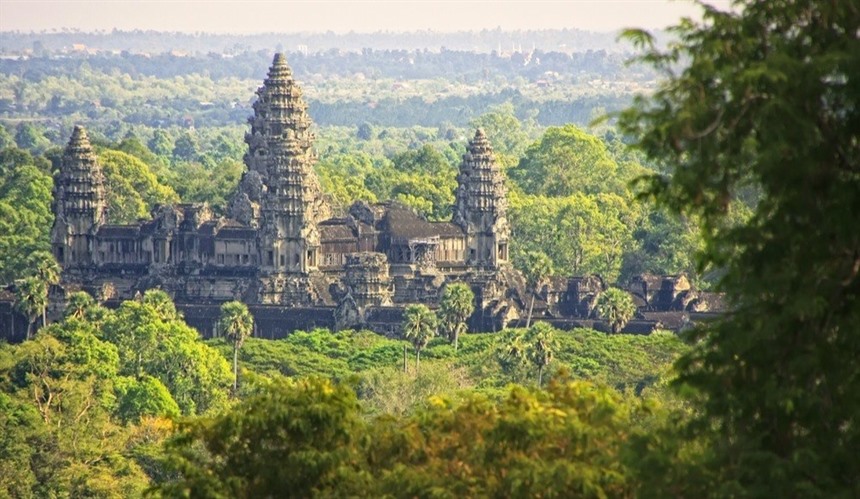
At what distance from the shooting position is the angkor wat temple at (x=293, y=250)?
111 m

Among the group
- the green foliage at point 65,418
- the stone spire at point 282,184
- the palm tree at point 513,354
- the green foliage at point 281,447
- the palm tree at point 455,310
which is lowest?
the palm tree at point 455,310

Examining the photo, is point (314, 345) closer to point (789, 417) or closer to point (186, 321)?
point (186, 321)

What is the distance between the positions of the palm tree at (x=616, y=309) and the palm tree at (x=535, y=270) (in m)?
6.80

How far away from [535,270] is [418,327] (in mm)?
18388

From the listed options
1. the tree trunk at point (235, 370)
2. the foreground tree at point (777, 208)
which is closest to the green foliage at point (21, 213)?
the tree trunk at point (235, 370)

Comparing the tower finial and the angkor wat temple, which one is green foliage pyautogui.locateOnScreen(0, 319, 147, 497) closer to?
the angkor wat temple

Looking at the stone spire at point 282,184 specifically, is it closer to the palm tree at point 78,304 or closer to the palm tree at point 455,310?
the palm tree at point 78,304

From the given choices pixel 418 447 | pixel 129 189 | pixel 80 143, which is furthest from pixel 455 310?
pixel 418 447

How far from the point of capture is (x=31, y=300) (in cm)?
10856

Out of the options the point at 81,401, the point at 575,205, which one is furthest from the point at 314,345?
the point at 575,205

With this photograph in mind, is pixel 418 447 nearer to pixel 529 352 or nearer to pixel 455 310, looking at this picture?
pixel 529 352

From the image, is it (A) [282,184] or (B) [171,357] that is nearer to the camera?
(B) [171,357]

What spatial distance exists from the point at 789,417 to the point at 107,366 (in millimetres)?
56193

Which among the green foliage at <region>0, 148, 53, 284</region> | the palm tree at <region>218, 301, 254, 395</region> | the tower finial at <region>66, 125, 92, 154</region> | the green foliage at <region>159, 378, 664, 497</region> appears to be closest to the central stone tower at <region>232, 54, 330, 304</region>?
the tower finial at <region>66, 125, 92, 154</region>
